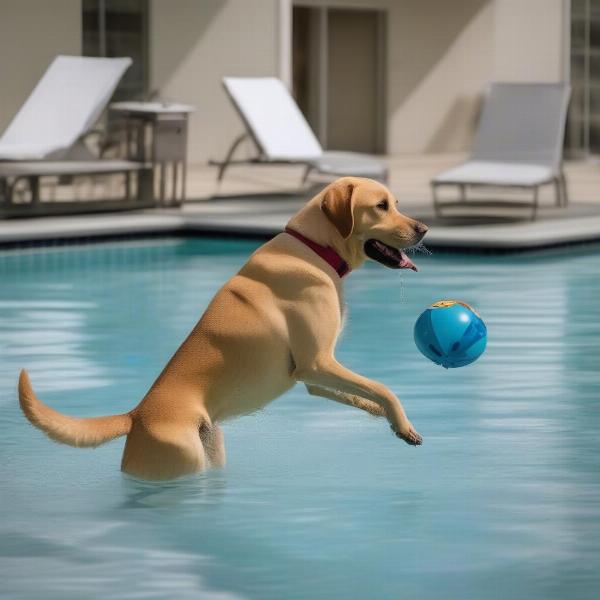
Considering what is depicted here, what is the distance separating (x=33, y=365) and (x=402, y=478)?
9.37ft

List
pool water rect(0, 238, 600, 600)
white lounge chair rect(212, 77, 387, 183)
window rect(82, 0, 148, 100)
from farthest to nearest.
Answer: window rect(82, 0, 148, 100), white lounge chair rect(212, 77, 387, 183), pool water rect(0, 238, 600, 600)

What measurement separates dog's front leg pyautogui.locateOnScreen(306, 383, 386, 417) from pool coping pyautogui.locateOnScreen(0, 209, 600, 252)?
712 cm

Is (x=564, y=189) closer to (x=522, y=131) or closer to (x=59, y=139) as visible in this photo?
(x=522, y=131)

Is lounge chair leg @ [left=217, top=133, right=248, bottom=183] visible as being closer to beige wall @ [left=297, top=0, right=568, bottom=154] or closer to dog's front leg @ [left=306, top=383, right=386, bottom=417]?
beige wall @ [left=297, top=0, right=568, bottom=154]

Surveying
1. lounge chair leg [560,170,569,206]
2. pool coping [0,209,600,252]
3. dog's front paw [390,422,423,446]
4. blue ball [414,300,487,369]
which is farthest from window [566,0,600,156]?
dog's front paw [390,422,423,446]

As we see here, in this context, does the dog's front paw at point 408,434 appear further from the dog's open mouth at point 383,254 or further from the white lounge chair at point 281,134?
the white lounge chair at point 281,134

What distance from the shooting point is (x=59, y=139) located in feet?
47.4

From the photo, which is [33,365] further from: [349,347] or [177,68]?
[177,68]

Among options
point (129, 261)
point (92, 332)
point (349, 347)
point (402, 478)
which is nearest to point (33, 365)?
point (92, 332)

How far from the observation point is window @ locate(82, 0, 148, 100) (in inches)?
770

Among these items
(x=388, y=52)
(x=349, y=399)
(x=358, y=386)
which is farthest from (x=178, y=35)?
(x=358, y=386)

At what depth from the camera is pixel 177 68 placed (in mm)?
20234

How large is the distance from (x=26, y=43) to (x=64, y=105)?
12.7 feet

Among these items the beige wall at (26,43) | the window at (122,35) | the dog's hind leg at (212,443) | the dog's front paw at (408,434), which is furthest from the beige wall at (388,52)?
the dog's front paw at (408,434)
